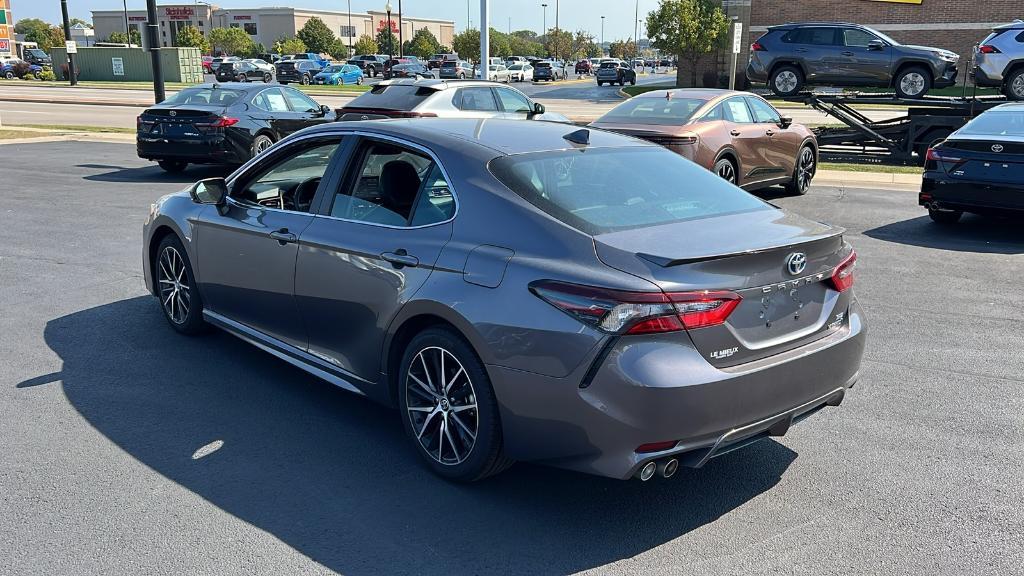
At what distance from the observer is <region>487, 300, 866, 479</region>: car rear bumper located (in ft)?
11.1

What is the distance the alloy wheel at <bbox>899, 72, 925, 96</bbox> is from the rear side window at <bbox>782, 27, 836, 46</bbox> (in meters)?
1.95

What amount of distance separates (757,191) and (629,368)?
11.4 metres

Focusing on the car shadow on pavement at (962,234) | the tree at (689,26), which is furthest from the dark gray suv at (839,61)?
the tree at (689,26)

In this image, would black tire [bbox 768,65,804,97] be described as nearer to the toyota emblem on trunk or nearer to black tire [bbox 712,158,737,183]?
black tire [bbox 712,158,737,183]

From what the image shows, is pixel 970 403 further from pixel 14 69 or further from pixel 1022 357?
pixel 14 69

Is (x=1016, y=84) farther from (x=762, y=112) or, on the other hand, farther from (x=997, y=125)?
(x=997, y=125)

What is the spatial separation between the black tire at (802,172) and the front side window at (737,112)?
133 centimetres

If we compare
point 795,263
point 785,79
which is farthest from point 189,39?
point 795,263

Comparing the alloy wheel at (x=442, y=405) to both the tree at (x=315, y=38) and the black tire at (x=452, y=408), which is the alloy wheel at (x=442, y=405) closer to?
the black tire at (x=452, y=408)

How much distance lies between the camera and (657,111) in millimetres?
12133


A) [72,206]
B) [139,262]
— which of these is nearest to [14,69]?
[72,206]

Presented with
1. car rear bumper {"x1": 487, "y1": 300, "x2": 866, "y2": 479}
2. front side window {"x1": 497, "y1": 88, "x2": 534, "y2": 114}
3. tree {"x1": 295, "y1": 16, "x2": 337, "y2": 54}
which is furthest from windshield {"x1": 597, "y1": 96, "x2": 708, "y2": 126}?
tree {"x1": 295, "y1": 16, "x2": 337, "y2": 54}

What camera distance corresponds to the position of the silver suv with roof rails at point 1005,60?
63.4ft

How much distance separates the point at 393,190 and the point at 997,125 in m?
8.90
